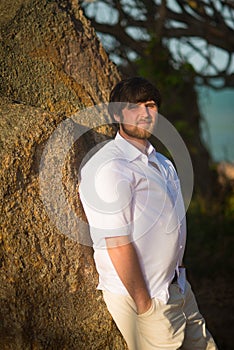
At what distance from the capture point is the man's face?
3838 mm

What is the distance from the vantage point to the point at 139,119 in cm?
384

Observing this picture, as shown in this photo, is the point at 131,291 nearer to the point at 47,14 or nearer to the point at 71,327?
the point at 71,327

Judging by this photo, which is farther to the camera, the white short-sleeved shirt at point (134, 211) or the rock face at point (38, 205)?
the rock face at point (38, 205)

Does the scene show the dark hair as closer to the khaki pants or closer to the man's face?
the man's face

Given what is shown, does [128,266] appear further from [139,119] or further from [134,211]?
[139,119]

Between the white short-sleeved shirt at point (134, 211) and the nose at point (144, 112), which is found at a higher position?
the nose at point (144, 112)

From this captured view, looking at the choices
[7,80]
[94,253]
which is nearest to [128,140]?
[94,253]

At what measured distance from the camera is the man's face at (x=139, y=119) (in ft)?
12.6

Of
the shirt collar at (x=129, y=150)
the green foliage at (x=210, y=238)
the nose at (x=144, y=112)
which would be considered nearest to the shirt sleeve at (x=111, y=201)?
the shirt collar at (x=129, y=150)

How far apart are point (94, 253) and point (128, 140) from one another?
2.07 feet

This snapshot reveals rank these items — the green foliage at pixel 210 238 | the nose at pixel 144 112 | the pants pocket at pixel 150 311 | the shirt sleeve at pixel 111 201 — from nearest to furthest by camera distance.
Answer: the shirt sleeve at pixel 111 201, the pants pocket at pixel 150 311, the nose at pixel 144 112, the green foliage at pixel 210 238

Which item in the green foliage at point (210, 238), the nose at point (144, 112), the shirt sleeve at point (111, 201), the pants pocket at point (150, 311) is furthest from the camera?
the green foliage at point (210, 238)

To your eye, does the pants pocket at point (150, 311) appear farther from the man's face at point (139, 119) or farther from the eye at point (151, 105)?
the eye at point (151, 105)

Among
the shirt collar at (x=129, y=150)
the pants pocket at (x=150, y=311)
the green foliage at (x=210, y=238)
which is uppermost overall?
the shirt collar at (x=129, y=150)
